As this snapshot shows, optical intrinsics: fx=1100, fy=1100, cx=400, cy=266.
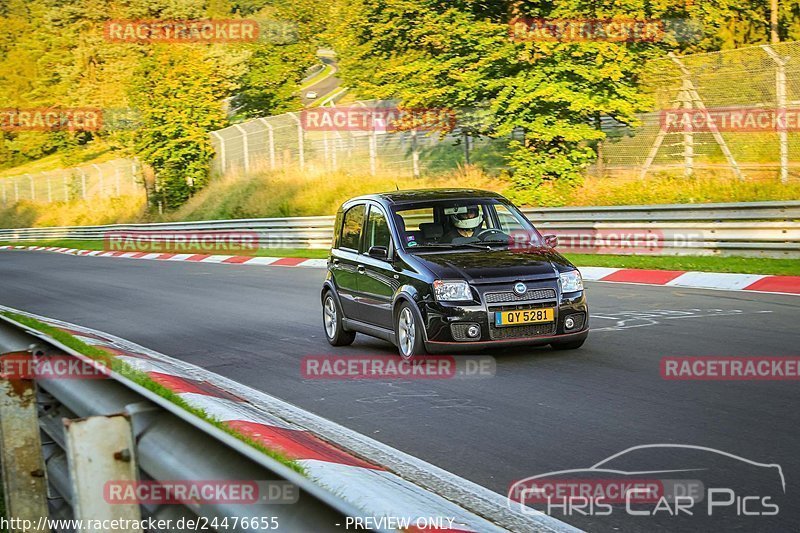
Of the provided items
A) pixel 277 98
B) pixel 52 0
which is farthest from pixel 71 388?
pixel 52 0

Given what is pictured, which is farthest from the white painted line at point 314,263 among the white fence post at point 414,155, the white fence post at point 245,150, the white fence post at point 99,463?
the white fence post at point 99,463

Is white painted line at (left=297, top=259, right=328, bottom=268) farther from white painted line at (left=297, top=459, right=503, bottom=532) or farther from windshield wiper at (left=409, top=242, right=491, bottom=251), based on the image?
white painted line at (left=297, top=459, right=503, bottom=532)

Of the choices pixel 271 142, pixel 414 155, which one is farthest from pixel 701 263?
pixel 271 142

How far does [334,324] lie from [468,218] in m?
1.95

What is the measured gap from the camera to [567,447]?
259 inches

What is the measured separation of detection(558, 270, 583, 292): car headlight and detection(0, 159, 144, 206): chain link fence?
45759 mm

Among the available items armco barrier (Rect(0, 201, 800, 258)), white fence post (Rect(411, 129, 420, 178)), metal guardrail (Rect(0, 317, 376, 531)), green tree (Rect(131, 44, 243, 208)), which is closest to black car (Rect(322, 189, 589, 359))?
metal guardrail (Rect(0, 317, 376, 531))

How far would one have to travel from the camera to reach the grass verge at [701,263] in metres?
16.0

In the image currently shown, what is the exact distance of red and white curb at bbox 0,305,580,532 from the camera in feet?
16.8

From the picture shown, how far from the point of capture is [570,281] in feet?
33.5

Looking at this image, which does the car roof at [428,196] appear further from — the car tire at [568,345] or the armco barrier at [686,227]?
the armco barrier at [686,227]

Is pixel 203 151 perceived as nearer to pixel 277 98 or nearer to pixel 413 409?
pixel 277 98

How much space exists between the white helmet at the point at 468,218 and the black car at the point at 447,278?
0.03 feet

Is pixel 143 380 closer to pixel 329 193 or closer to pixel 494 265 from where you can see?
pixel 494 265
